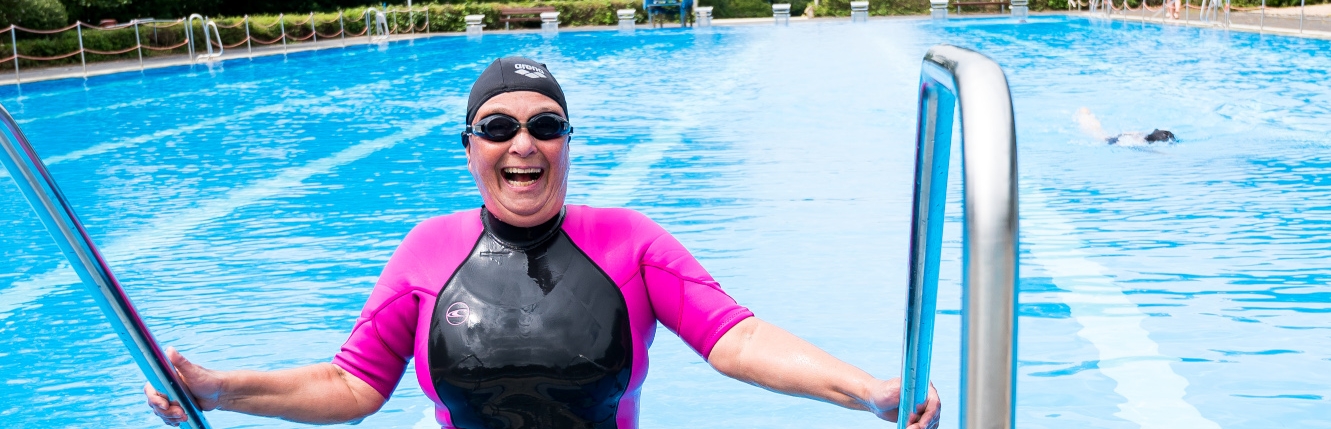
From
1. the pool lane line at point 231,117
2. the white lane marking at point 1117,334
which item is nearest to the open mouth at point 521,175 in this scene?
the white lane marking at point 1117,334

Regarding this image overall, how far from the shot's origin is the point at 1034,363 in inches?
193

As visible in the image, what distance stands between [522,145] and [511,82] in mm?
135

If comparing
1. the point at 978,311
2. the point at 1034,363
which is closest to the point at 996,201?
the point at 978,311

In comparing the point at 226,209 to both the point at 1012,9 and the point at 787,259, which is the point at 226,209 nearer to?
the point at 787,259

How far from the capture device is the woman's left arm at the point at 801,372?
6.24ft

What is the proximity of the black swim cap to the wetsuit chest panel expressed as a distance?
29 centimetres

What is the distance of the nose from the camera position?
7.26 ft

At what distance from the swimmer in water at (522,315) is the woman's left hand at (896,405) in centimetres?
21

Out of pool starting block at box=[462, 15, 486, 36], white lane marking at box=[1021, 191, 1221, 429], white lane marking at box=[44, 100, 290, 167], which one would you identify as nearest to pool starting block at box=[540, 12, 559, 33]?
pool starting block at box=[462, 15, 486, 36]

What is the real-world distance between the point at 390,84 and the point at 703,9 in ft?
57.0

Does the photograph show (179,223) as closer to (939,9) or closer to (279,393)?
(279,393)

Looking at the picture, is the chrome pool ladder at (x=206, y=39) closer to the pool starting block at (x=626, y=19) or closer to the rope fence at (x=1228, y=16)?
the pool starting block at (x=626, y=19)

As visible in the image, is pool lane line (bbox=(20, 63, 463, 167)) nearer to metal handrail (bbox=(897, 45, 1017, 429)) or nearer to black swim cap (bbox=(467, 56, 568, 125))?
black swim cap (bbox=(467, 56, 568, 125))

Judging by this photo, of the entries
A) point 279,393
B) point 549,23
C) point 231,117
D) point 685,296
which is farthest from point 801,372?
point 549,23
